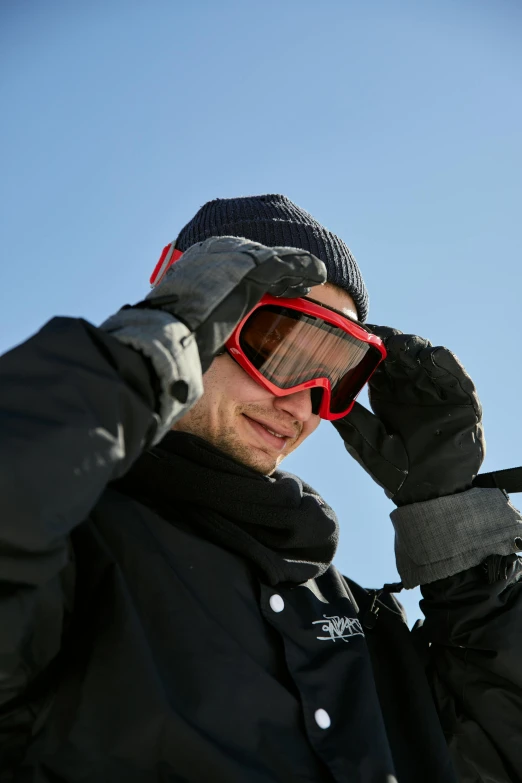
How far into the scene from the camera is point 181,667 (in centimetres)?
225

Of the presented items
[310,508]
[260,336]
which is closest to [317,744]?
[310,508]

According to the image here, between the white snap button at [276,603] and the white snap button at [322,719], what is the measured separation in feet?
1.04

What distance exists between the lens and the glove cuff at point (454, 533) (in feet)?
10.5

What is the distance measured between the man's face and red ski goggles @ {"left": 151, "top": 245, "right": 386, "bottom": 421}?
0.07m

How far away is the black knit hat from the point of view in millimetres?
3443

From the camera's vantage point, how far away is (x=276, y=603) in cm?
254

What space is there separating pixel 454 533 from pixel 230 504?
1043mm

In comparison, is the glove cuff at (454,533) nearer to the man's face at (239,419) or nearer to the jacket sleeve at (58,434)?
the man's face at (239,419)

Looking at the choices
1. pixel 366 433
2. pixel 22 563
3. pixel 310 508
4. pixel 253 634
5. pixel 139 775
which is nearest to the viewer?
pixel 22 563

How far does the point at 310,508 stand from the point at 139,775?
3.32 ft

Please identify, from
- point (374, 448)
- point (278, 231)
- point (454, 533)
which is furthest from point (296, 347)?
point (454, 533)

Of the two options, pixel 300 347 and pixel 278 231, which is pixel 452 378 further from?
pixel 278 231

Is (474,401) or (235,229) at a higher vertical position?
(235,229)

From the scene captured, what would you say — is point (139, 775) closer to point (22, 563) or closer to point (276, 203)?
point (22, 563)
